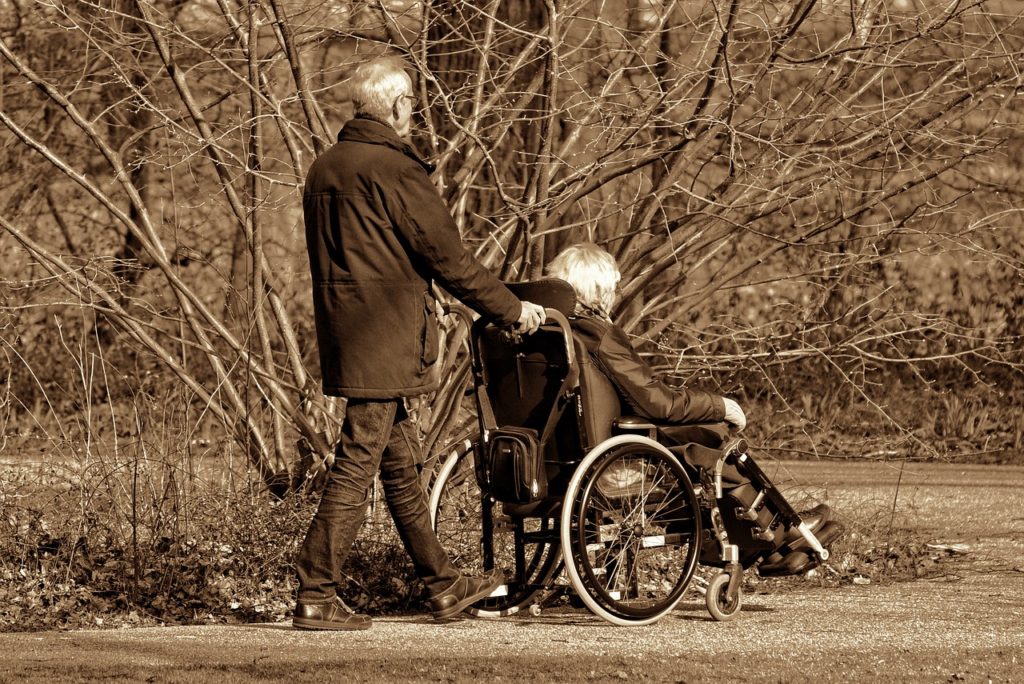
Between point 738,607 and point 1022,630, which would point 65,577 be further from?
point 1022,630

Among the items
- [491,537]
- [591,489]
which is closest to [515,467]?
[591,489]

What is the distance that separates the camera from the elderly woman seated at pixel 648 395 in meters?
5.14

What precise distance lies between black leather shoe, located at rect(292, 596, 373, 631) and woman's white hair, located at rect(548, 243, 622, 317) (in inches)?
49.8

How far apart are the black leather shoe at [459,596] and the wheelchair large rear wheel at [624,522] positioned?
37 centimetres

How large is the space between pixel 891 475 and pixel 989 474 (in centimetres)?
69

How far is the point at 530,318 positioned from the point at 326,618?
1121mm

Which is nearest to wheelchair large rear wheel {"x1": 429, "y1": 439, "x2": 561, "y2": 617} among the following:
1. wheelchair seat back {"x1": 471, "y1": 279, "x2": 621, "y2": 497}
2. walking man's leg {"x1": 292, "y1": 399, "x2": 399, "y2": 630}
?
wheelchair seat back {"x1": 471, "y1": 279, "x2": 621, "y2": 497}

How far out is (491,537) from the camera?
A: 5328 mm

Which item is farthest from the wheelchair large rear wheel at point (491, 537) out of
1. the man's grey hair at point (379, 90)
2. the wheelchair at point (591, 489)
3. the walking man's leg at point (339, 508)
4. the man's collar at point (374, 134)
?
the man's grey hair at point (379, 90)

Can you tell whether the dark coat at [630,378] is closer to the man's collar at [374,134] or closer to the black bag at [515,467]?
the black bag at [515,467]

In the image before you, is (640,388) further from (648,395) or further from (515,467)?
(515,467)

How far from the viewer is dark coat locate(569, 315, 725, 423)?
513cm

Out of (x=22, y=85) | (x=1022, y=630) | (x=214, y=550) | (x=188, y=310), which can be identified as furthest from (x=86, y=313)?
(x=1022, y=630)

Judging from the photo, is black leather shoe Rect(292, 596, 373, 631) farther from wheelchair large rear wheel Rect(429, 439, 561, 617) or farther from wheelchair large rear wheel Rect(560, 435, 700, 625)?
wheelchair large rear wheel Rect(560, 435, 700, 625)
